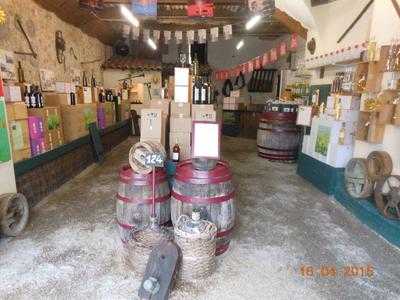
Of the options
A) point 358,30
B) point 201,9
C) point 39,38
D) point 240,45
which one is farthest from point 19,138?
point 240,45

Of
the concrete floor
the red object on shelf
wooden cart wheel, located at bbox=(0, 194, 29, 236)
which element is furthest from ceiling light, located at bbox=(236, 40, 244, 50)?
wooden cart wheel, located at bbox=(0, 194, 29, 236)

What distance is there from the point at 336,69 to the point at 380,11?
1.37 m

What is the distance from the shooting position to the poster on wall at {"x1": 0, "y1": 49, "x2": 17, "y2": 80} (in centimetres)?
390

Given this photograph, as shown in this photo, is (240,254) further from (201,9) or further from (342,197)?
(201,9)

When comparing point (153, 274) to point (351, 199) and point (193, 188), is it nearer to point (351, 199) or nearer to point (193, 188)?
point (193, 188)

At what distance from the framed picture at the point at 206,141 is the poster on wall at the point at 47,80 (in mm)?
3881

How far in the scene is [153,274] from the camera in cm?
211

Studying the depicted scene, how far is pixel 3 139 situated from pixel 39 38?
2.85m

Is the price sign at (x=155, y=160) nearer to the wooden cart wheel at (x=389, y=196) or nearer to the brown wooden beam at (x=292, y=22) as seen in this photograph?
the wooden cart wheel at (x=389, y=196)

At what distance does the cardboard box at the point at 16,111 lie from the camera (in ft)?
10.8

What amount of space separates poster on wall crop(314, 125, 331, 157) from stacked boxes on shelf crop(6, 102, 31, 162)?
13.2ft

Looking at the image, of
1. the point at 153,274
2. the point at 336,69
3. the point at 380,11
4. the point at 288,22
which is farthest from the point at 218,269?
the point at 288,22

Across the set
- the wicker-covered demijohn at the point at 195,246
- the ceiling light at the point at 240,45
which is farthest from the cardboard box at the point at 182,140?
the ceiling light at the point at 240,45

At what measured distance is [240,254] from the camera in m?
2.70
